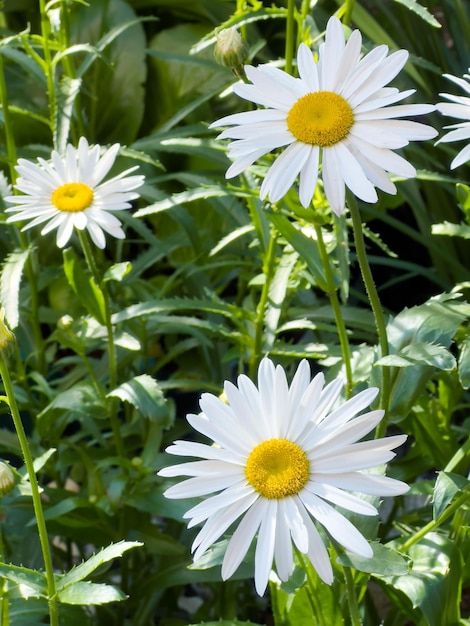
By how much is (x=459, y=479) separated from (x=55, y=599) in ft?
0.97

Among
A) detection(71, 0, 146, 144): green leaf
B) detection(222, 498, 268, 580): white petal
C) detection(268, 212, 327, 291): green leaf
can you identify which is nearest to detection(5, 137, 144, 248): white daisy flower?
detection(268, 212, 327, 291): green leaf

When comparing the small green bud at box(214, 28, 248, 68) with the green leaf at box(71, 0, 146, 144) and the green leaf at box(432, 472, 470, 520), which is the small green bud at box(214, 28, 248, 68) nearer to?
the green leaf at box(432, 472, 470, 520)

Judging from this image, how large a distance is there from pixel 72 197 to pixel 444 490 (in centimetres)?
43

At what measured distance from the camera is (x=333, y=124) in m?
0.57

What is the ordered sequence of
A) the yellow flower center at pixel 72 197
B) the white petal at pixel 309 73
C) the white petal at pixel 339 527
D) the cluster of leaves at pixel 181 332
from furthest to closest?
the yellow flower center at pixel 72 197 → the cluster of leaves at pixel 181 332 → the white petal at pixel 309 73 → the white petal at pixel 339 527

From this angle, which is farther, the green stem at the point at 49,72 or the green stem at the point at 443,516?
the green stem at the point at 49,72

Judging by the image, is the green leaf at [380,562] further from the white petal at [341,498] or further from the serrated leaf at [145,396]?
the serrated leaf at [145,396]

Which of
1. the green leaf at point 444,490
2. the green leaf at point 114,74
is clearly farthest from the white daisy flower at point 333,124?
the green leaf at point 114,74

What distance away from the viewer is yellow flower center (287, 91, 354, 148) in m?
0.57

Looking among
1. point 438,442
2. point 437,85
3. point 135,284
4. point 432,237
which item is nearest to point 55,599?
point 438,442

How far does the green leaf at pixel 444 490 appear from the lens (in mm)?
625

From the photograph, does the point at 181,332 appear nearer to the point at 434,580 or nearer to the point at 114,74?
the point at 434,580

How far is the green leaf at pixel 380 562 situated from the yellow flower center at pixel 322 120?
264 millimetres

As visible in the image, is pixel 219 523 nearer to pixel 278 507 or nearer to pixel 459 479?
pixel 278 507
